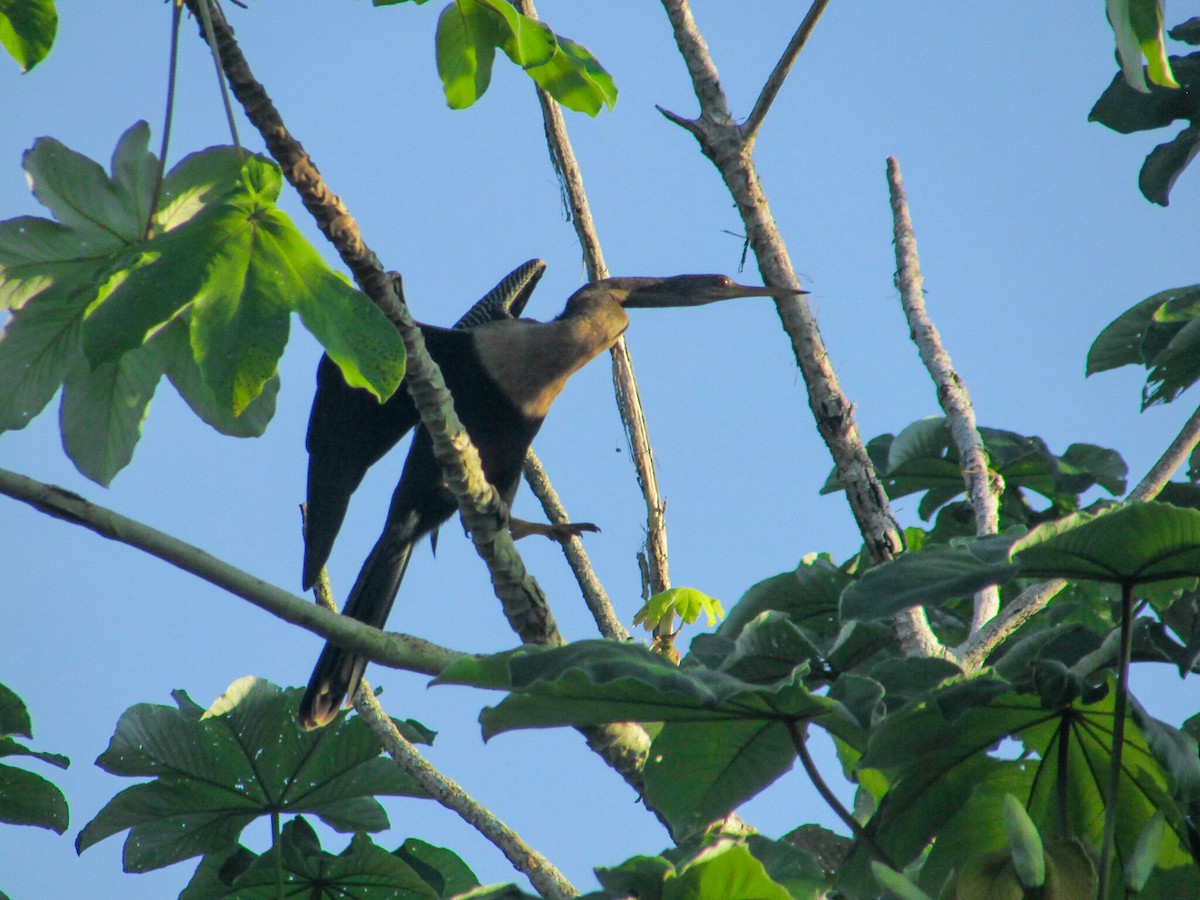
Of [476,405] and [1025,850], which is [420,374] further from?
[476,405]

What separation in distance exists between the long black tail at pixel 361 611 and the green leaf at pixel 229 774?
29cm

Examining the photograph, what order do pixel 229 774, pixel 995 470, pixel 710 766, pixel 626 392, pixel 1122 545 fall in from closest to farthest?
pixel 1122 545 → pixel 710 766 → pixel 229 774 → pixel 995 470 → pixel 626 392

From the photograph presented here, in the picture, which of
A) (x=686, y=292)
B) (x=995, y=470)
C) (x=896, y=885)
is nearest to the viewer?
(x=896, y=885)

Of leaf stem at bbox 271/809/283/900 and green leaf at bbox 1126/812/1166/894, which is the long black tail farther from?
green leaf at bbox 1126/812/1166/894

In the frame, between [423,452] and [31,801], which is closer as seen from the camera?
[31,801]

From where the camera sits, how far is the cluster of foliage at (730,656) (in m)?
1.21

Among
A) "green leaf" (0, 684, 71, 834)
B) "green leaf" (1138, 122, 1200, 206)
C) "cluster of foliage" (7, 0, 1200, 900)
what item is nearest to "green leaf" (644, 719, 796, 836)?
"cluster of foliage" (7, 0, 1200, 900)

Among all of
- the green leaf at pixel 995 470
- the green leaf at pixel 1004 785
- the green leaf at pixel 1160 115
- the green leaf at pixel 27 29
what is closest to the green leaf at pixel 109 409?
the green leaf at pixel 27 29

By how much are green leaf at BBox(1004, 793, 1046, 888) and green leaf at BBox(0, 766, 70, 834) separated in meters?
1.93

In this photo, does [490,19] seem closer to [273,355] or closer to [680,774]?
[273,355]

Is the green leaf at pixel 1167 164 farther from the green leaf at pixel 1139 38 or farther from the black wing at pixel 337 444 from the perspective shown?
the black wing at pixel 337 444

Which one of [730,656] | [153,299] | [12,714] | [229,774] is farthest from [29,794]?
[730,656]

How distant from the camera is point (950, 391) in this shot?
2535 mm

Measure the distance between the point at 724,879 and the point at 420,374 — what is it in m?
1.21
